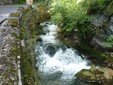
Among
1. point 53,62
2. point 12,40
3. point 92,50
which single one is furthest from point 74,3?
point 12,40

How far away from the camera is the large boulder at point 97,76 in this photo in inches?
354

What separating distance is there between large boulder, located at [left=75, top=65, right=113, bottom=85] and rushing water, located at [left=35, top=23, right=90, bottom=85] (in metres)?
0.40

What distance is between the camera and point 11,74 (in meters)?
4.55

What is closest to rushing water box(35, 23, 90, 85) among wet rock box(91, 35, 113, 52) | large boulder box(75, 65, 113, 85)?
large boulder box(75, 65, 113, 85)

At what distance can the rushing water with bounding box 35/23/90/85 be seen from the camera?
9297 mm

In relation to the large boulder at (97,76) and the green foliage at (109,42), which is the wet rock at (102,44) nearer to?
the green foliage at (109,42)

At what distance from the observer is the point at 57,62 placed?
11.1 meters

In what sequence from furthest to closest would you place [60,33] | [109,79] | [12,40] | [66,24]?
[60,33] < [66,24] < [109,79] < [12,40]

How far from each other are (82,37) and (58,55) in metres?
1.88

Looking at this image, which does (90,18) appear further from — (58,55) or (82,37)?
(58,55)

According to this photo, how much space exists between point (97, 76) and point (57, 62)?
2.46 m

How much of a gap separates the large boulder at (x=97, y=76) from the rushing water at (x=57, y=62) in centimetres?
40

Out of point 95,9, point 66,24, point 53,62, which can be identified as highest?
point 95,9

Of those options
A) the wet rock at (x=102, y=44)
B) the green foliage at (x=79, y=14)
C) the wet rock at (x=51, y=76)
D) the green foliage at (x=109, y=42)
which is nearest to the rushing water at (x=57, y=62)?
the wet rock at (x=51, y=76)
